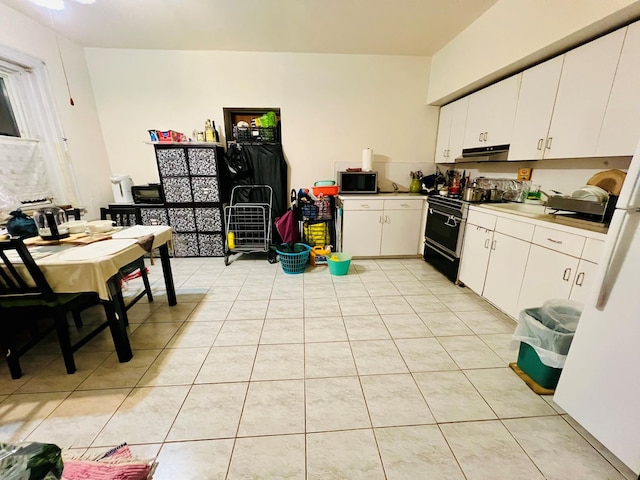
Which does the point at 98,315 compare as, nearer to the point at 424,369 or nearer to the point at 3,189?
the point at 3,189

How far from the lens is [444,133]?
3625mm

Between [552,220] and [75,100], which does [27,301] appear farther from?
[552,220]

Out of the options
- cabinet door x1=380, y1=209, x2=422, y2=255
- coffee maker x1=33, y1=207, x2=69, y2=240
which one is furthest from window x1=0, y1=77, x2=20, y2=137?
cabinet door x1=380, y1=209, x2=422, y2=255

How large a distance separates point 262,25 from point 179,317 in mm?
3036

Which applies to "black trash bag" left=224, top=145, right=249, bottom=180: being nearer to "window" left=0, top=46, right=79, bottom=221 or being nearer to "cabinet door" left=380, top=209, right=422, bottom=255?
"window" left=0, top=46, right=79, bottom=221

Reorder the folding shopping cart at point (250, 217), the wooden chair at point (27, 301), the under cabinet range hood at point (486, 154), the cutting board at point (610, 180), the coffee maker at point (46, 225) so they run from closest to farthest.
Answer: the wooden chair at point (27, 301) → the coffee maker at point (46, 225) → the cutting board at point (610, 180) → the under cabinet range hood at point (486, 154) → the folding shopping cart at point (250, 217)

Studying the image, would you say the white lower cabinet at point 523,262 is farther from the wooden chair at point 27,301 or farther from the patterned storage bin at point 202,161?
the patterned storage bin at point 202,161

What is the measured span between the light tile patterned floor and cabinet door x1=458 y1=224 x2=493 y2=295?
0.29m

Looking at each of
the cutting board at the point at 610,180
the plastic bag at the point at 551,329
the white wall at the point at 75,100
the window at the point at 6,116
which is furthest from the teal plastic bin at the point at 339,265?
the window at the point at 6,116

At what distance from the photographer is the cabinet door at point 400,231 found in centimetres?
344

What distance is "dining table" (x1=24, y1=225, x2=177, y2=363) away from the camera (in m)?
1.40

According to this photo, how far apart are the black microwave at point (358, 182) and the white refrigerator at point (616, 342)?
8.65ft

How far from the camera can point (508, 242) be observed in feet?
6.99

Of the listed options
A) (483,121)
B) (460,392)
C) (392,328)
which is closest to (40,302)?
(392,328)
